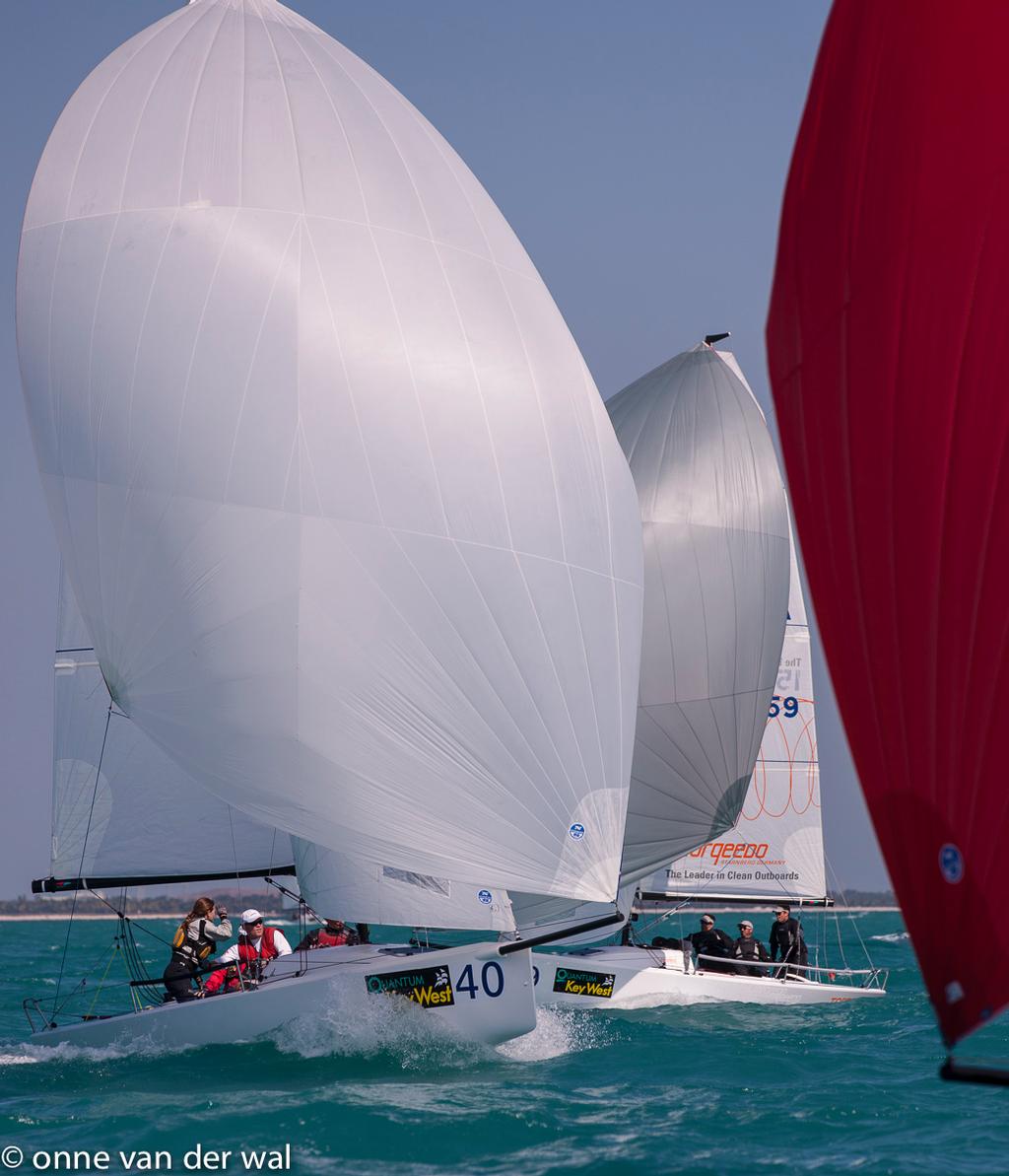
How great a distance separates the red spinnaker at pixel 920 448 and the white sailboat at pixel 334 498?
6.37 m

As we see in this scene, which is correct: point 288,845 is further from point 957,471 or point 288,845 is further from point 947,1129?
point 957,471

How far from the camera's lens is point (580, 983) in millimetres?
17438

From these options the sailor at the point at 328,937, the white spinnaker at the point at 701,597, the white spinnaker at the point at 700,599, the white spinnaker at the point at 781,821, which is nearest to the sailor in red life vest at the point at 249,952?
the sailor at the point at 328,937

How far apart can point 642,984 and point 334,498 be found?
884 cm

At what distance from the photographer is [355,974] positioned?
12258 mm

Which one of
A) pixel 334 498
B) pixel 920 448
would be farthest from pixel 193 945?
pixel 920 448

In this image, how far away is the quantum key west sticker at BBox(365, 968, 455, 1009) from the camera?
11.9 meters

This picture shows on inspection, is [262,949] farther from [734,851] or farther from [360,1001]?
[734,851]

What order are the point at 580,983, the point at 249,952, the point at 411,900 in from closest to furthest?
the point at 411,900 → the point at 249,952 → the point at 580,983

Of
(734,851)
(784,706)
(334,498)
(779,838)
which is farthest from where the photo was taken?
(784,706)

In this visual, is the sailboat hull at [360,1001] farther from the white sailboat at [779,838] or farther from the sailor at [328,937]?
the white sailboat at [779,838]

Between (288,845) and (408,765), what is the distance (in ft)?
17.6

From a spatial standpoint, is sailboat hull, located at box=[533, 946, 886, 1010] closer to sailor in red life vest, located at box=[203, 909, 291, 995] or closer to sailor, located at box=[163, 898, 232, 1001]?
sailor in red life vest, located at box=[203, 909, 291, 995]

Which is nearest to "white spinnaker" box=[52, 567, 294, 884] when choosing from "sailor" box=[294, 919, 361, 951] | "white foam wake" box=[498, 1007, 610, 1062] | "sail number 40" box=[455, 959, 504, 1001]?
"sailor" box=[294, 919, 361, 951]
